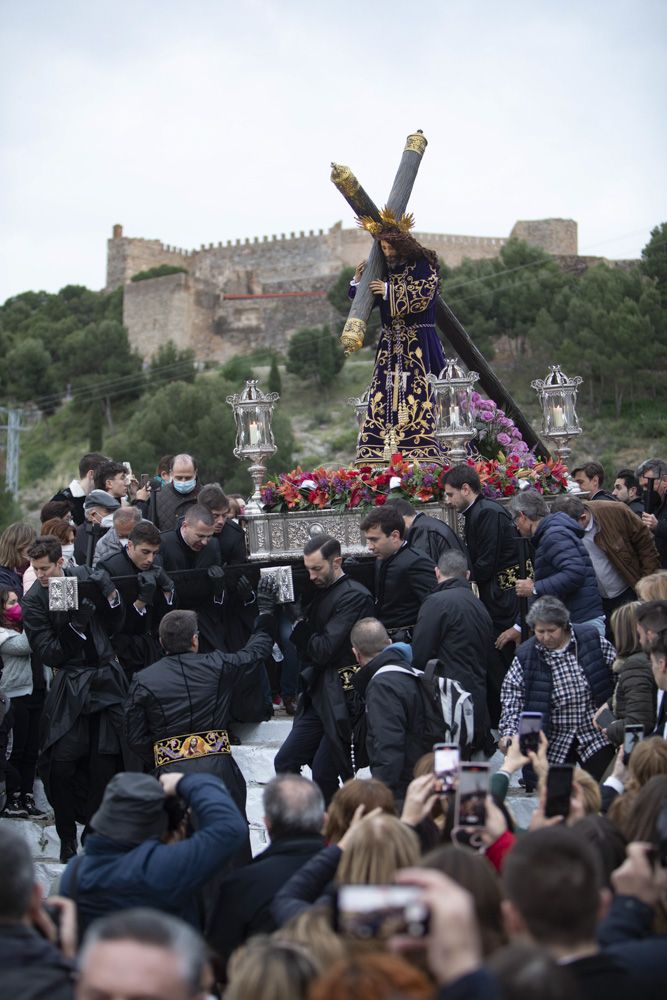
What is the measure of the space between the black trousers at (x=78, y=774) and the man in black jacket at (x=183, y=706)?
894 mm

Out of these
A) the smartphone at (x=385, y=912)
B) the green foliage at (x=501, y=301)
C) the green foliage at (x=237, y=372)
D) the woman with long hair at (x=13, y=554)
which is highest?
the green foliage at (x=501, y=301)

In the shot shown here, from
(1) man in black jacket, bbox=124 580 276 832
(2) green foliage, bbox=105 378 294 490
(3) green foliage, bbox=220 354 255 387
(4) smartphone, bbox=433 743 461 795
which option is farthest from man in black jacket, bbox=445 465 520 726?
(3) green foliage, bbox=220 354 255 387

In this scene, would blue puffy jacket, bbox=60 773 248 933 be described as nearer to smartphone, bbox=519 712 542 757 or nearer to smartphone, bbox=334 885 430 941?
smartphone, bbox=519 712 542 757

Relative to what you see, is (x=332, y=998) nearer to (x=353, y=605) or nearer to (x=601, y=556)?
(x=353, y=605)

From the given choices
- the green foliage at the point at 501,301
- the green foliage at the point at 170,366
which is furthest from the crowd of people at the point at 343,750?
the green foliage at the point at 170,366

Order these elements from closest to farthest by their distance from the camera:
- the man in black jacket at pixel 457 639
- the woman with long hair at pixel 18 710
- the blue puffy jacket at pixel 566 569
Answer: the man in black jacket at pixel 457 639, the blue puffy jacket at pixel 566 569, the woman with long hair at pixel 18 710

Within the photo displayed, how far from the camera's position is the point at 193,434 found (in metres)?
46.6

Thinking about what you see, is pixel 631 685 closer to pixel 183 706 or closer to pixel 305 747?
pixel 305 747

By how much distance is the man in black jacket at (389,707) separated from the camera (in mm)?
6227

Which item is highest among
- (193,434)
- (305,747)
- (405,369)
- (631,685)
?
(193,434)

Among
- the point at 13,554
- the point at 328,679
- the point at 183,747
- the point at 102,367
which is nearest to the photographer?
the point at 183,747

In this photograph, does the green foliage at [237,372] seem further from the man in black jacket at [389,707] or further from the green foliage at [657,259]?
the man in black jacket at [389,707]

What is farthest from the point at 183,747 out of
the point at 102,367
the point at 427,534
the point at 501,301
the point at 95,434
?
the point at 102,367

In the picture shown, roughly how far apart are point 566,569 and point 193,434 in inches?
1548
